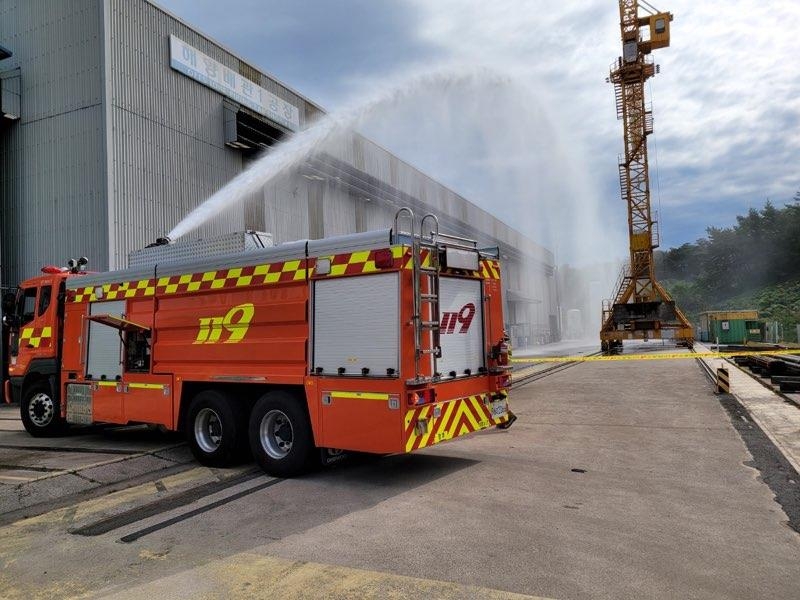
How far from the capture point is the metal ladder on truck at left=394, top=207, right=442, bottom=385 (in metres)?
6.21

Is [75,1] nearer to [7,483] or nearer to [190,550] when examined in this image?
[7,483]

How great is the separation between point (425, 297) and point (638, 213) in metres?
34.1

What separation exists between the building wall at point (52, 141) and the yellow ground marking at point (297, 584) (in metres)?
14.4

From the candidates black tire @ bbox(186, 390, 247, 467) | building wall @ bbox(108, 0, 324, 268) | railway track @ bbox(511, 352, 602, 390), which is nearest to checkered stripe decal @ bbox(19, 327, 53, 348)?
black tire @ bbox(186, 390, 247, 467)

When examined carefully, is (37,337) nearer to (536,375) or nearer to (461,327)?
(461,327)

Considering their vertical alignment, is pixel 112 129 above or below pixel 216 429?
above

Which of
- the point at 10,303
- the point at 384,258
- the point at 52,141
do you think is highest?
the point at 52,141

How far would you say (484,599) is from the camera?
3672 millimetres

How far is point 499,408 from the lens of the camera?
7.53 m

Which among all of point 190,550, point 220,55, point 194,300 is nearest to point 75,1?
point 220,55

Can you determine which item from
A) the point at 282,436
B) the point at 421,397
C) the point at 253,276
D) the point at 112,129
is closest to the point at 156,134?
the point at 112,129

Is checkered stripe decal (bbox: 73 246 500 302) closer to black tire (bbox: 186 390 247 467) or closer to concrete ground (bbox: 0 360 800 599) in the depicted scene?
black tire (bbox: 186 390 247 467)

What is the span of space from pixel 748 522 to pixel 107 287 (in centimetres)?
855

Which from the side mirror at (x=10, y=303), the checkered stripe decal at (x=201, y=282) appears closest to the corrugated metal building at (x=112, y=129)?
the side mirror at (x=10, y=303)
